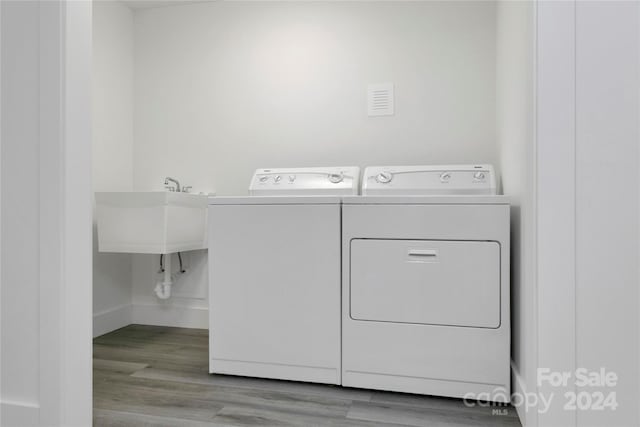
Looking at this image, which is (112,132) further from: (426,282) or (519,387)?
(519,387)

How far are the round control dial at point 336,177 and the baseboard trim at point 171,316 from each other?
1.23 m

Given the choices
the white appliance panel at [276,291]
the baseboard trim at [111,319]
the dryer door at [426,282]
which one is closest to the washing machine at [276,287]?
the white appliance panel at [276,291]

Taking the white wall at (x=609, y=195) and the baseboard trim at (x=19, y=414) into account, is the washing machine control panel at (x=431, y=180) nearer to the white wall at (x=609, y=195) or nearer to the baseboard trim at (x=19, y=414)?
the white wall at (x=609, y=195)

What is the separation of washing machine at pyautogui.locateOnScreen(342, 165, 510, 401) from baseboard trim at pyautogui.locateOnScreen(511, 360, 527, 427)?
0.12ft

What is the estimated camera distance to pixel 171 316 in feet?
9.82

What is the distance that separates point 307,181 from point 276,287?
732mm

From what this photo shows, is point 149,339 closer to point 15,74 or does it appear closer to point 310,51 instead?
point 15,74

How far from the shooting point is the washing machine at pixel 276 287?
193 centimetres

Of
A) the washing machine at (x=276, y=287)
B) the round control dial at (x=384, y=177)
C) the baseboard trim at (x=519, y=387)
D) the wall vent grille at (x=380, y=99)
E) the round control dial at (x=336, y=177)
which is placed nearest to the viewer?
the baseboard trim at (x=519, y=387)

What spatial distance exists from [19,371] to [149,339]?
1311mm

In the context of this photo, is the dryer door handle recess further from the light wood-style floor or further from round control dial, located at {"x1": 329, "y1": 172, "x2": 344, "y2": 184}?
round control dial, located at {"x1": 329, "y1": 172, "x2": 344, "y2": 184}

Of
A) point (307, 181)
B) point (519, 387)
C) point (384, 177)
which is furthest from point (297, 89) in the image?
point (519, 387)

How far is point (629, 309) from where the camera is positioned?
1.25 meters

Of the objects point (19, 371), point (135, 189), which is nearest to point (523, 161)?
point (19, 371)
